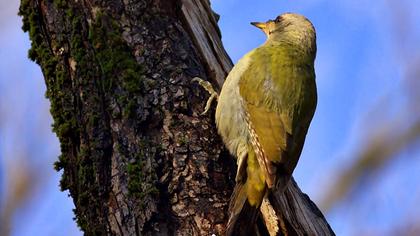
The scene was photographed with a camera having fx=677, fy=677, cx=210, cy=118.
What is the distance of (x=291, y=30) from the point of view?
447 cm

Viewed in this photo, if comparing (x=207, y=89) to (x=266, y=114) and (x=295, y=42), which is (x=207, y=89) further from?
(x=295, y=42)

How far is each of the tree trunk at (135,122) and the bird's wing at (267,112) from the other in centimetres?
22

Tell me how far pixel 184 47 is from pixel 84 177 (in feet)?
2.80

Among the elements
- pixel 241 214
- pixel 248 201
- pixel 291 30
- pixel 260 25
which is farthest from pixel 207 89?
pixel 260 25

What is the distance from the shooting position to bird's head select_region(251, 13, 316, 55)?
4367 millimetres

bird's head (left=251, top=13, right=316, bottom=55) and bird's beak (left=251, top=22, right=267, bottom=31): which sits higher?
bird's beak (left=251, top=22, right=267, bottom=31)

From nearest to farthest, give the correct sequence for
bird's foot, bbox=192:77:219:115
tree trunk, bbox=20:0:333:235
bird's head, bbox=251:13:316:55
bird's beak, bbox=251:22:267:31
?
tree trunk, bbox=20:0:333:235 → bird's foot, bbox=192:77:219:115 → bird's head, bbox=251:13:316:55 → bird's beak, bbox=251:22:267:31

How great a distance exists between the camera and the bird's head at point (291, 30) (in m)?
4.37

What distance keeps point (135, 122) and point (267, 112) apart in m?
0.92

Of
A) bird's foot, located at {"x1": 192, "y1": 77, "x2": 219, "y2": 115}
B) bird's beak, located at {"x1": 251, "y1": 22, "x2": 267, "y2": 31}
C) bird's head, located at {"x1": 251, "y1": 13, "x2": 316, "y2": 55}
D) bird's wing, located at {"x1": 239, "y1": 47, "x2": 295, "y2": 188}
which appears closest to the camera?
bird's foot, located at {"x1": 192, "y1": 77, "x2": 219, "y2": 115}

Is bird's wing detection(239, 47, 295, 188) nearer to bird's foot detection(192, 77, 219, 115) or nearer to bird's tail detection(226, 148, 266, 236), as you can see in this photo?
bird's tail detection(226, 148, 266, 236)

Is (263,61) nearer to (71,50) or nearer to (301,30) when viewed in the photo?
(301,30)

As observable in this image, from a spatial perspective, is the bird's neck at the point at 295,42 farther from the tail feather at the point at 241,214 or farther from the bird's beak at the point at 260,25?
the tail feather at the point at 241,214

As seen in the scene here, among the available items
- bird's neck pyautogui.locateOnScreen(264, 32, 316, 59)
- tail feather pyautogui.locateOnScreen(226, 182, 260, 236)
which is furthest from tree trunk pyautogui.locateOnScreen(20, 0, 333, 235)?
bird's neck pyautogui.locateOnScreen(264, 32, 316, 59)
